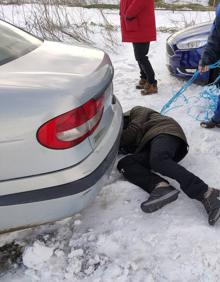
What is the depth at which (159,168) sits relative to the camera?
2.69 m

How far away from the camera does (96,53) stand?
250cm

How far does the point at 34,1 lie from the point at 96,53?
5.24 m

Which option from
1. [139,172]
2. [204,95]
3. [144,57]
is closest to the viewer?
[139,172]

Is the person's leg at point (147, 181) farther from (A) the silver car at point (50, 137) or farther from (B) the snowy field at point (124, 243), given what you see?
(A) the silver car at point (50, 137)

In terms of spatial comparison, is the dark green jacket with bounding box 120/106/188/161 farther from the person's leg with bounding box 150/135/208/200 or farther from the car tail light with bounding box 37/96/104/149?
the car tail light with bounding box 37/96/104/149

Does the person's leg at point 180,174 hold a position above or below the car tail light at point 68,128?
below

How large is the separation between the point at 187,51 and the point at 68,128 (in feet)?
10.0

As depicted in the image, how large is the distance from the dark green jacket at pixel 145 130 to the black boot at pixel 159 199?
0.50 meters

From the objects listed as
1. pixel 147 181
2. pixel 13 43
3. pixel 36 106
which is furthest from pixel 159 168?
pixel 13 43

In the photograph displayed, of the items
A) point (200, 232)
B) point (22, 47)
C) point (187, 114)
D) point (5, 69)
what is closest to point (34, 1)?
point (187, 114)

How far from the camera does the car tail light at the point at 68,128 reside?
183 cm

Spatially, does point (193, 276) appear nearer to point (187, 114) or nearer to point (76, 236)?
point (76, 236)

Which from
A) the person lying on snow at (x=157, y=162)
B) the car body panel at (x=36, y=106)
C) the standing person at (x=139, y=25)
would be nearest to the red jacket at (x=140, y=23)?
→ the standing person at (x=139, y=25)

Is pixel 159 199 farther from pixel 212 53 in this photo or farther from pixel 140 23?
pixel 140 23
